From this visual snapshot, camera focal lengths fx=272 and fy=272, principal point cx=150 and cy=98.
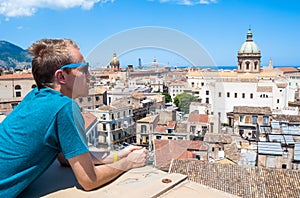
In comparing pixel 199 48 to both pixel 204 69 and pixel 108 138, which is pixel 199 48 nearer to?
pixel 204 69

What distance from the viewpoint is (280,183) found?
20.4 ft

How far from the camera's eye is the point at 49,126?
112 cm

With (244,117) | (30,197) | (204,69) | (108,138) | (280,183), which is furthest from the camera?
(244,117)

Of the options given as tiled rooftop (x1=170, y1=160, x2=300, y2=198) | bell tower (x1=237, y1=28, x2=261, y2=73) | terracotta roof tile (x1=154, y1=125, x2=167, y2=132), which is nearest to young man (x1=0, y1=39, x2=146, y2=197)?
terracotta roof tile (x1=154, y1=125, x2=167, y2=132)

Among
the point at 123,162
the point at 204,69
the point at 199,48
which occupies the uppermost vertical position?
the point at 199,48

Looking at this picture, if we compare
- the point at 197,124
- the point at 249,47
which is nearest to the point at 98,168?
the point at 197,124

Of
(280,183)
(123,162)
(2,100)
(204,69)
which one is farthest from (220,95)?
(2,100)

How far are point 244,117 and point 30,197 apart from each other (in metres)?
17.7

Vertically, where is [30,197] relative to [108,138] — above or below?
below

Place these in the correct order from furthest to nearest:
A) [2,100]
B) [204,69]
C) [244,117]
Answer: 1. [2,100]
2. [244,117]
3. [204,69]

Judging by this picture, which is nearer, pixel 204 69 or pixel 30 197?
pixel 30 197

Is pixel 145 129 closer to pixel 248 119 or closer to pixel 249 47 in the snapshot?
pixel 248 119

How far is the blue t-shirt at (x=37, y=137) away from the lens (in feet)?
3.69

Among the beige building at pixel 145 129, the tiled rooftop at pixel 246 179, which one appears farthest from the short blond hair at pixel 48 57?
the tiled rooftop at pixel 246 179
